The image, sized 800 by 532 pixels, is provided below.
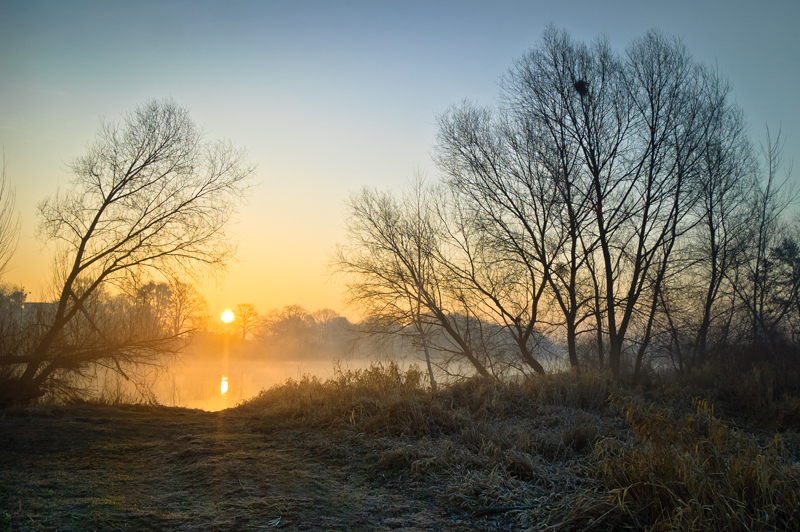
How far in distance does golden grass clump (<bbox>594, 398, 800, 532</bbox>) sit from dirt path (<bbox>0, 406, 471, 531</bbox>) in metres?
1.19

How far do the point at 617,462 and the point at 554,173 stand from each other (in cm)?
912

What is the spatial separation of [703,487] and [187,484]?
12.8 ft

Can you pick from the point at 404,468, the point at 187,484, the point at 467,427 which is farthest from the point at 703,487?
the point at 187,484

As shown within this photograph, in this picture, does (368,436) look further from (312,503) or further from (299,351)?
(299,351)

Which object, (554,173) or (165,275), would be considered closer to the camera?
(165,275)

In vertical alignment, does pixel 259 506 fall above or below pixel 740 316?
below

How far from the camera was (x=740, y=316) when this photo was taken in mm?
15914

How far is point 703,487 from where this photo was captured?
115 inches

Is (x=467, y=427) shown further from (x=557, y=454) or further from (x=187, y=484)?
(x=187, y=484)

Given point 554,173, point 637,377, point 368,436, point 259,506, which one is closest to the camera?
point 259,506

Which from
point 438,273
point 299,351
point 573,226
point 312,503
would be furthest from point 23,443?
point 299,351

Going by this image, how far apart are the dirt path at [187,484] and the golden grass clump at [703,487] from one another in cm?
119

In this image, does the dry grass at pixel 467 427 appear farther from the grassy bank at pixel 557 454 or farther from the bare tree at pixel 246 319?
the bare tree at pixel 246 319

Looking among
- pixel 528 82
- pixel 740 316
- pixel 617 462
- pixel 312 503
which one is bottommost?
pixel 312 503
